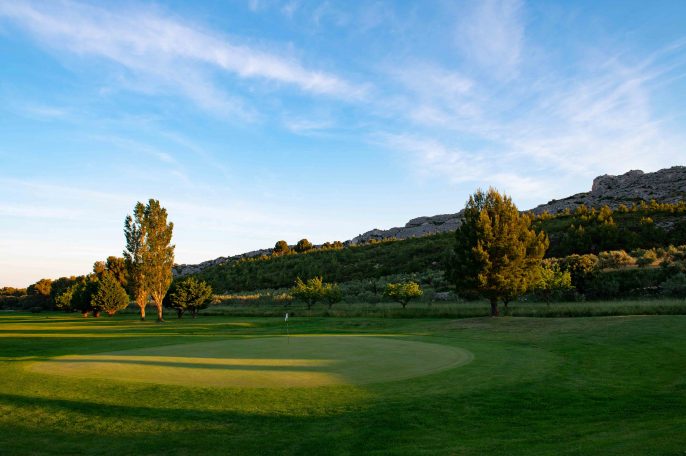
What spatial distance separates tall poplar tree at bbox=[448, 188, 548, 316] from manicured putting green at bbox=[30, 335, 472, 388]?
44.2 feet

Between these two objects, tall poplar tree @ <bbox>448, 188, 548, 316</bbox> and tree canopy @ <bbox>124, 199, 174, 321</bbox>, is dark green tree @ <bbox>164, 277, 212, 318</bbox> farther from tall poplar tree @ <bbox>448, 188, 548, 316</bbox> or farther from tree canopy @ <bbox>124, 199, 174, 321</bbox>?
tall poplar tree @ <bbox>448, 188, 548, 316</bbox>

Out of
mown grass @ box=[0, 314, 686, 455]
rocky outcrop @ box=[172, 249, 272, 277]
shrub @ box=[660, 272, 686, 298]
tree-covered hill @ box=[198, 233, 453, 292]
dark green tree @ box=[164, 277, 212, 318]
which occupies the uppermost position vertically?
rocky outcrop @ box=[172, 249, 272, 277]

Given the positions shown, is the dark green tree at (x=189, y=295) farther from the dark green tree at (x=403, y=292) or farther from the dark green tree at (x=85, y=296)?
the dark green tree at (x=403, y=292)

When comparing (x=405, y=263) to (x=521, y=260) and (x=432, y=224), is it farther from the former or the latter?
(x=432, y=224)

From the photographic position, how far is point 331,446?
8352mm

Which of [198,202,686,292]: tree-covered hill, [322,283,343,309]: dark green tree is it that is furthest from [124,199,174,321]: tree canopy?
[198,202,686,292]: tree-covered hill

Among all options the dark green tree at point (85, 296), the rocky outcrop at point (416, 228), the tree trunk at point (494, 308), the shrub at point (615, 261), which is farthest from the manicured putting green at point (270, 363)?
the rocky outcrop at point (416, 228)

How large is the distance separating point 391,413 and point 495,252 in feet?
84.2

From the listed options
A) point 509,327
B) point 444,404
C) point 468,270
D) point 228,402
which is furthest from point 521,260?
point 228,402

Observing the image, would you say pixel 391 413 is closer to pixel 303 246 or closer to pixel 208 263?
pixel 303 246

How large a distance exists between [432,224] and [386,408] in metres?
147

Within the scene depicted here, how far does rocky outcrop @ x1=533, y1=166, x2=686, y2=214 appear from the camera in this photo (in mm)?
101250

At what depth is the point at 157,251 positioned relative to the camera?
5584cm

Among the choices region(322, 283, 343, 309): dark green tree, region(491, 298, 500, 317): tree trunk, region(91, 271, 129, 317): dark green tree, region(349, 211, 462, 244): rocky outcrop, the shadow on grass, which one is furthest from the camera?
region(349, 211, 462, 244): rocky outcrop
